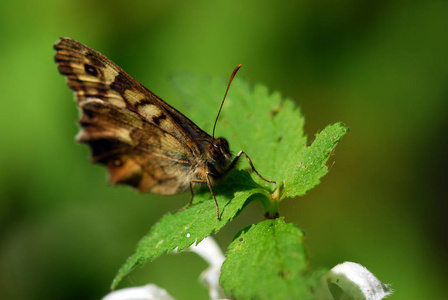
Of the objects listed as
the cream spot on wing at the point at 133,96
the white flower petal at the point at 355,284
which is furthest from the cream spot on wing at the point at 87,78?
the white flower petal at the point at 355,284

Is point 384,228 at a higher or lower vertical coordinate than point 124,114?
lower

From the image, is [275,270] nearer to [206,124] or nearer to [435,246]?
[206,124]

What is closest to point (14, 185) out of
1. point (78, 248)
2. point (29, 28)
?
point (78, 248)

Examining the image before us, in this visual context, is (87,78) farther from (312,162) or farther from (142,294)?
(312,162)

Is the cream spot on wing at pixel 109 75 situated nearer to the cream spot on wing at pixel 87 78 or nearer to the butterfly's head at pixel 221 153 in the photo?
the cream spot on wing at pixel 87 78

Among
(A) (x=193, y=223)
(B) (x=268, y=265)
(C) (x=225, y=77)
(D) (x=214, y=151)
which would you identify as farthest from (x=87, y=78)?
(C) (x=225, y=77)

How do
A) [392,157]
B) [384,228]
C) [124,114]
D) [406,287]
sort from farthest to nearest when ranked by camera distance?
[392,157]
[384,228]
[406,287]
[124,114]

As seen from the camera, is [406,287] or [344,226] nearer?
[406,287]

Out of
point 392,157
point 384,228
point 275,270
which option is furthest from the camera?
point 392,157
